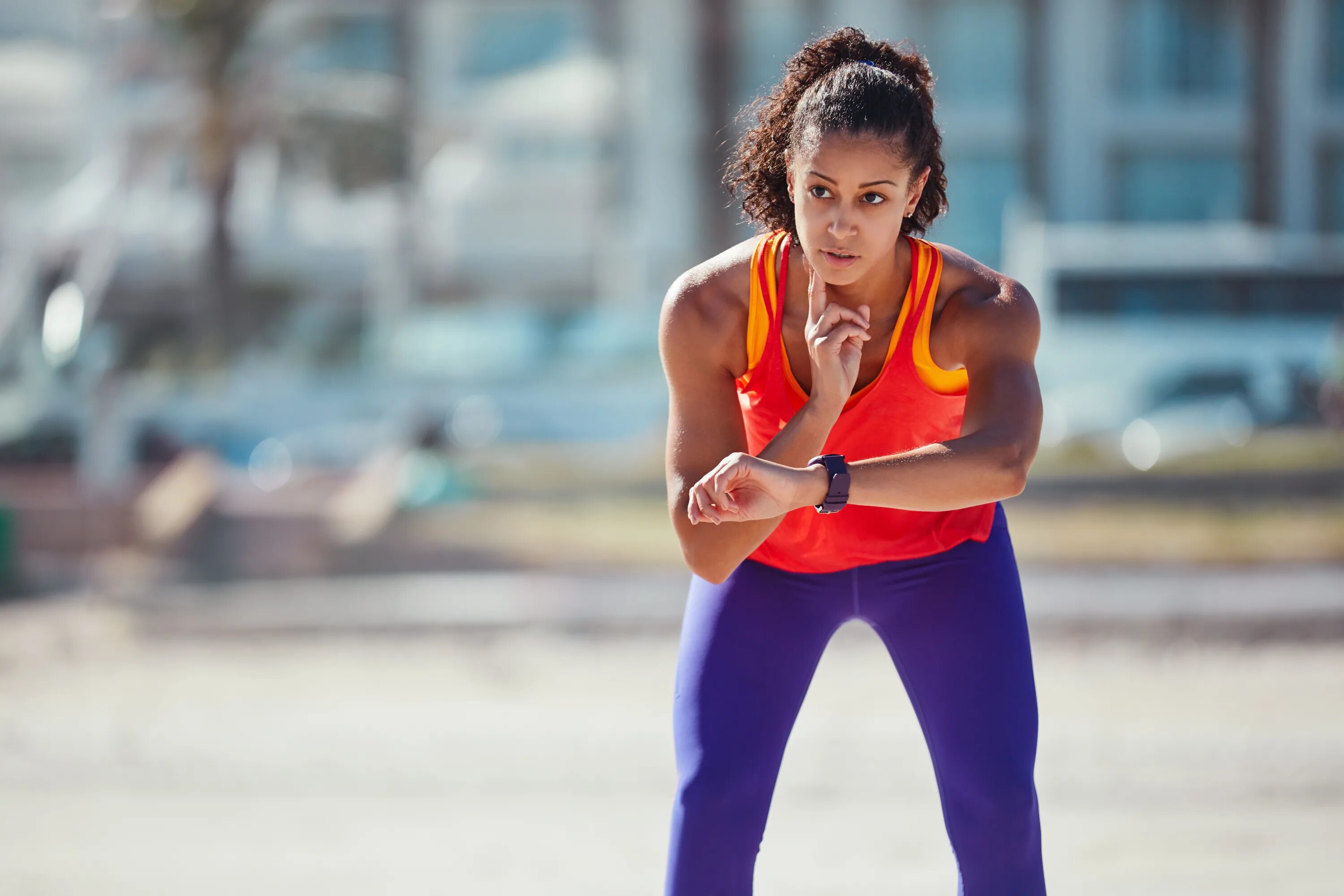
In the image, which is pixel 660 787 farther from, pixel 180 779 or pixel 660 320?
pixel 660 320

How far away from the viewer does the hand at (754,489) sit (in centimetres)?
208

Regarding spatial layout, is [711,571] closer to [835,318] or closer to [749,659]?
[749,659]

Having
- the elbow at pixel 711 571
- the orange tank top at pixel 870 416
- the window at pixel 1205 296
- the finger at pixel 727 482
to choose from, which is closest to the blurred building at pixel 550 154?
the window at pixel 1205 296

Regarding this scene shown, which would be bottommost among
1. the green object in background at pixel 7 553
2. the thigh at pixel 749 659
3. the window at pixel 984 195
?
the green object in background at pixel 7 553

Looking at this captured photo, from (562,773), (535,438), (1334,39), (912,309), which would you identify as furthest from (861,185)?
(1334,39)

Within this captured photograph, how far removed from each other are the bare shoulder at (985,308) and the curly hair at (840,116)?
17 cm

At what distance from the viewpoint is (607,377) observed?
19359mm

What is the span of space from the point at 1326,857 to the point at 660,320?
3069mm

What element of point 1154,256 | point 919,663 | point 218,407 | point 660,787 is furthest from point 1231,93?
point 919,663

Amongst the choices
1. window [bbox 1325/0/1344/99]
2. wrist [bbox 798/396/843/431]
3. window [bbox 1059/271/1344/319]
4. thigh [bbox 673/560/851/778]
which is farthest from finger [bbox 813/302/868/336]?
window [bbox 1325/0/1344/99]

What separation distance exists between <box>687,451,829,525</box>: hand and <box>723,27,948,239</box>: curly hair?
1.64 ft

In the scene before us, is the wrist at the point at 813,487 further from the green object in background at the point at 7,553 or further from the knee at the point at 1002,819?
the green object in background at the point at 7,553

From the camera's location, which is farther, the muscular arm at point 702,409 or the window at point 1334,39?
→ the window at point 1334,39

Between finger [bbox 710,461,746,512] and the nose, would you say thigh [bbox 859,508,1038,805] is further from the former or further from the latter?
the nose
